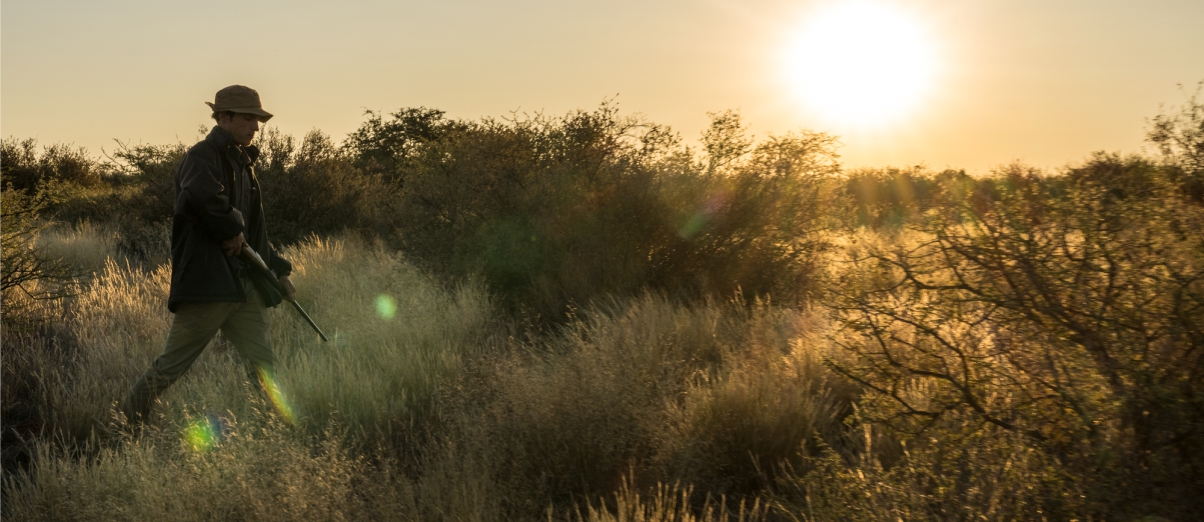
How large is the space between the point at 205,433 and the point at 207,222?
1247mm

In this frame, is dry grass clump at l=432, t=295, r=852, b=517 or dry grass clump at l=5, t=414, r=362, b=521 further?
dry grass clump at l=432, t=295, r=852, b=517

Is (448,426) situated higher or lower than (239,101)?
lower

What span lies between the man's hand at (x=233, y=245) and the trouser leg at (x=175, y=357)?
0.34 metres

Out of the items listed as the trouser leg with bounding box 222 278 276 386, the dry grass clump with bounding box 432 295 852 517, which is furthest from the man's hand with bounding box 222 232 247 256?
the dry grass clump with bounding box 432 295 852 517

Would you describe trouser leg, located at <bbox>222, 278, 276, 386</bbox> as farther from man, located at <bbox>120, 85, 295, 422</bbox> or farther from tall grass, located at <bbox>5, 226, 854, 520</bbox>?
tall grass, located at <bbox>5, 226, 854, 520</bbox>

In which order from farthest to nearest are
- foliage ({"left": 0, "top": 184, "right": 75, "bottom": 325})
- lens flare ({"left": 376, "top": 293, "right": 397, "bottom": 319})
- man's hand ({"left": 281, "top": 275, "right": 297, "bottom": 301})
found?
lens flare ({"left": 376, "top": 293, "right": 397, "bottom": 319})
foliage ({"left": 0, "top": 184, "right": 75, "bottom": 325})
man's hand ({"left": 281, "top": 275, "right": 297, "bottom": 301})

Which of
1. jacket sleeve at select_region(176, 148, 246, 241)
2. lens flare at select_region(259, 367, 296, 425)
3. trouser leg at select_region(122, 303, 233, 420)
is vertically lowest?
lens flare at select_region(259, 367, 296, 425)

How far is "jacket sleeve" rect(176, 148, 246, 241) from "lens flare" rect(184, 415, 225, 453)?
1136mm

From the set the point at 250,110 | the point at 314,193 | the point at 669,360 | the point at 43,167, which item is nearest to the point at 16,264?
the point at 250,110

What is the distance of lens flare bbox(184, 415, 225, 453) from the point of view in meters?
4.64

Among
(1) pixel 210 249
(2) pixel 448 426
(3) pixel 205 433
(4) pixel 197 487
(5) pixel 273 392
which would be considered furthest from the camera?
(5) pixel 273 392

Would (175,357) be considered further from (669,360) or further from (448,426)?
(669,360)

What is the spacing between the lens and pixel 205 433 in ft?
16.1

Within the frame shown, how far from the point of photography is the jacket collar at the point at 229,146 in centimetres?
516
